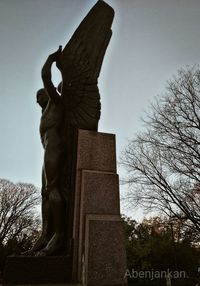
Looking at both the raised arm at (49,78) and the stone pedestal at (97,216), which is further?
the raised arm at (49,78)

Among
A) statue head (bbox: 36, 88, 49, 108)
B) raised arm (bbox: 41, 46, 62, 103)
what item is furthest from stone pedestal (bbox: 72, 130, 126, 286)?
statue head (bbox: 36, 88, 49, 108)

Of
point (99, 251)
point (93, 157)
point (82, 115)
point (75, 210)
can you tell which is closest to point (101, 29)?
point (82, 115)

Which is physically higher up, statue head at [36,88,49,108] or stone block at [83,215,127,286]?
statue head at [36,88,49,108]

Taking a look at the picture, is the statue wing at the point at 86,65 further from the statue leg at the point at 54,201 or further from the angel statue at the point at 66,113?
the statue leg at the point at 54,201

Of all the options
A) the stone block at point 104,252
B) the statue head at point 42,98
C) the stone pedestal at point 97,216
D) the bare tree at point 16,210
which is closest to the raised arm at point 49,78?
the statue head at point 42,98

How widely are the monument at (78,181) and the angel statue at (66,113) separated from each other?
0.05 feet

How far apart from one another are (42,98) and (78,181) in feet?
7.09

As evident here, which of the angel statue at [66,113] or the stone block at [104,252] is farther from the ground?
the angel statue at [66,113]

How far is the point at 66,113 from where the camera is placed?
5547 millimetres

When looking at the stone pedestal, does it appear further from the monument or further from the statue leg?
the statue leg

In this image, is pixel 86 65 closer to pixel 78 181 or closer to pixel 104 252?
pixel 78 181

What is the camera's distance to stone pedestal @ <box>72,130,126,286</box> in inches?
160

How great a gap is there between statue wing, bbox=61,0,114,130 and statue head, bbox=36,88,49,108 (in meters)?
0.46

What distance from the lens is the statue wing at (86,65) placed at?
5535 millimetres
